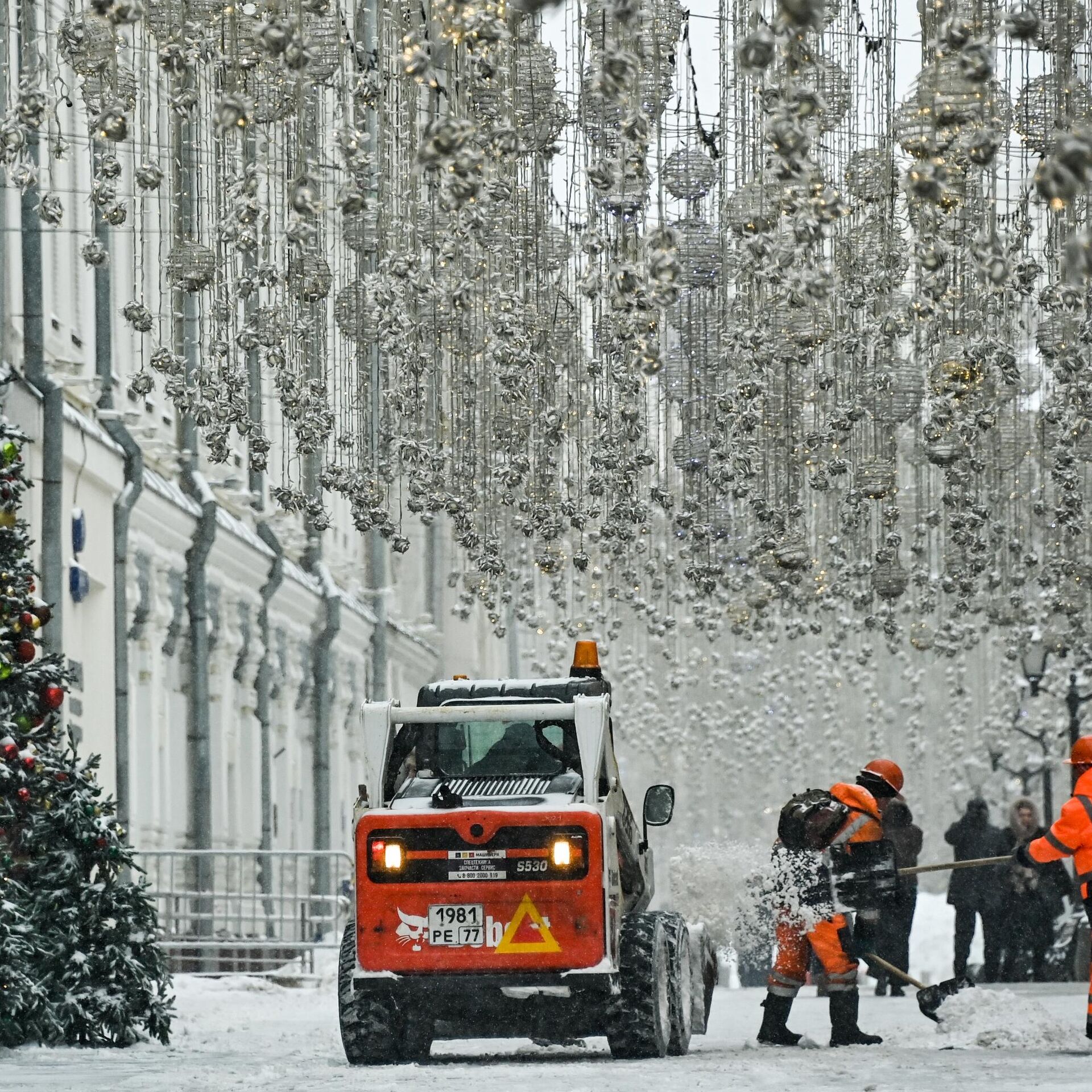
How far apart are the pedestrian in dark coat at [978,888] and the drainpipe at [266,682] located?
12.0m

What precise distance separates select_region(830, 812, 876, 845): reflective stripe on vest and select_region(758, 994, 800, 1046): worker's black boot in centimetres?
94

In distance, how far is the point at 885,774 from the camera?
610 inches

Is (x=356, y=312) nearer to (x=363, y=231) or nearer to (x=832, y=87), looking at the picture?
(x=363, y=231)

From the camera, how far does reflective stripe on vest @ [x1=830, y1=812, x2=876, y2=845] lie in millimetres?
14266

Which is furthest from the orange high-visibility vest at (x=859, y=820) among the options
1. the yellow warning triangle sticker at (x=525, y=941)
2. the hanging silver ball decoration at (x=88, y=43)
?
the hanging silver ball decoration at (x=88, y=43)

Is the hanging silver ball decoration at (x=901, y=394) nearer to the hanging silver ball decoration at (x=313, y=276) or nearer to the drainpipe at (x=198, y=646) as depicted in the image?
the hanging silver ball decoration at (x=313, y=276)

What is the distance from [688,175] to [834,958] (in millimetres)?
4355

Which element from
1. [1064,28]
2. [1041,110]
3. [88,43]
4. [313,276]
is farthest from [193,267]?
[1064,28]

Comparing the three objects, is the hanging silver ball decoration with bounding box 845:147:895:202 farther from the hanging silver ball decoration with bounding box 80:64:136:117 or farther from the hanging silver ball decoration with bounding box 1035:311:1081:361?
the hanging silver ball decoration with bounding box 80:64:136:117

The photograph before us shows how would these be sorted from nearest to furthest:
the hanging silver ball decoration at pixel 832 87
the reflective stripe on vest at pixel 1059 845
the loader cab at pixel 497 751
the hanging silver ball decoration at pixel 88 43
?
the hanging silver ball decoration at pixel 88 43 < the hanging silver ball decoration at pixel 832 87 < the reflective stripe on vest at pixel 1059 845 < the loader cab at pixel 497 751

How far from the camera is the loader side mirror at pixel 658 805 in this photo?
14.2 metres

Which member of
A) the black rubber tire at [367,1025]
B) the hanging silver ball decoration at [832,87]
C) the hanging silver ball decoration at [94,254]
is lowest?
the black rubber tire at [367,1025]

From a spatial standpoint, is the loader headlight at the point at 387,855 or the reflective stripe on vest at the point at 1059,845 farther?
the loader headlight at the point at 387,855

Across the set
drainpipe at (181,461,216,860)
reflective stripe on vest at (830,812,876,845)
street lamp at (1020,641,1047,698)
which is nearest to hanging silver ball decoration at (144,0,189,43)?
reflective stripe on vest at (830,812,876,845)
